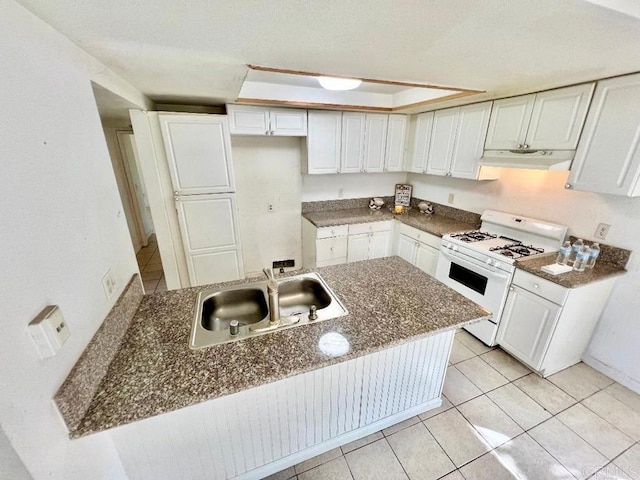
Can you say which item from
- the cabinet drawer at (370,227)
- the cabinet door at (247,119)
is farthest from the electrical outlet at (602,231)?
the cabinet door at (247,119)

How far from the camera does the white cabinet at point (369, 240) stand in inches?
130

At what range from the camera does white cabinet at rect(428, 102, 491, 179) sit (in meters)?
2.52

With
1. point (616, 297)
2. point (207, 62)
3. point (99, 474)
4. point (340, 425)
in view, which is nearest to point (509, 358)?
point (616, 297)

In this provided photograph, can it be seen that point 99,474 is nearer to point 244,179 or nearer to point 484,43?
point 484,43

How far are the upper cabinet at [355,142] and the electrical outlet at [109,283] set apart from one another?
232 centimetres

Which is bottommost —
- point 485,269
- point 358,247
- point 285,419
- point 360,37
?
point 285,419

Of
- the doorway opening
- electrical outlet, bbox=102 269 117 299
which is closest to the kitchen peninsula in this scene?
electrical outlet, bbox=102 269 117 299

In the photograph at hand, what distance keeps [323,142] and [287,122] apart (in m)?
0.48

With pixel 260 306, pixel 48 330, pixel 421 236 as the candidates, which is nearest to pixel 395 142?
pixel 421 236

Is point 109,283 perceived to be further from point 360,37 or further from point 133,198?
point 133,198

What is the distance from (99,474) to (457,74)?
2.66 m

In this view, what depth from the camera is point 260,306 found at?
63.1 inches

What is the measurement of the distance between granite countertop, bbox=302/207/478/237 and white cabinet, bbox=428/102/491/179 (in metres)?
0.59

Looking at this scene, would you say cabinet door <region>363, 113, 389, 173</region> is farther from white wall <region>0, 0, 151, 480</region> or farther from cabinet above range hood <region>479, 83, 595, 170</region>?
white wall <region>0, 0, 151, 480</region>
